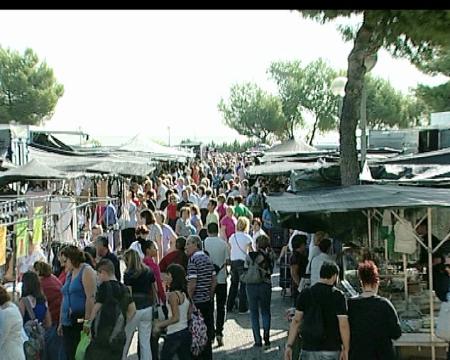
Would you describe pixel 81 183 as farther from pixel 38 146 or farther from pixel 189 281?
pixel 189 281

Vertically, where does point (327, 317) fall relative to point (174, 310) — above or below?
above

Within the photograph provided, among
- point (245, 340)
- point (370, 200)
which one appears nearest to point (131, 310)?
point (370, 200)

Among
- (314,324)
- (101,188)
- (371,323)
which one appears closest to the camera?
(371,323)

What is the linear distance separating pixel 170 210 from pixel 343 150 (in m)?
4.80

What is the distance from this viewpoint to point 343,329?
629 cm

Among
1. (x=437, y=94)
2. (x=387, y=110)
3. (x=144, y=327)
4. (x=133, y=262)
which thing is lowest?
(x=144, y=327)

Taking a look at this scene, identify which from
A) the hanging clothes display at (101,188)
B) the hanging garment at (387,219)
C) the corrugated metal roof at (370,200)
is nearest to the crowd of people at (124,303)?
the corrugated metal roof at (370,200)

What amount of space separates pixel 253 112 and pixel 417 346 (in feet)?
216

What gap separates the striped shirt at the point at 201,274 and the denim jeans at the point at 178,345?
0.91 metres

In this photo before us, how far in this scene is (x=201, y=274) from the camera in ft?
28.5

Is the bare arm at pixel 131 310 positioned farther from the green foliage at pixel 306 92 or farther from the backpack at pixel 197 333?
the green foliage at pixel 306 92

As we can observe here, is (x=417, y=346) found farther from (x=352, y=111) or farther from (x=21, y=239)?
(x=352, y=111)

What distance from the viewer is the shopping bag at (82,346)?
7469mm

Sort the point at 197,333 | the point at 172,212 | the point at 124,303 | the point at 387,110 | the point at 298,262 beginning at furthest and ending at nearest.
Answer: the point at 387,110 → the point at 172,212 → the point at 298,262 → the point at 197,333 → the point at 124,303
